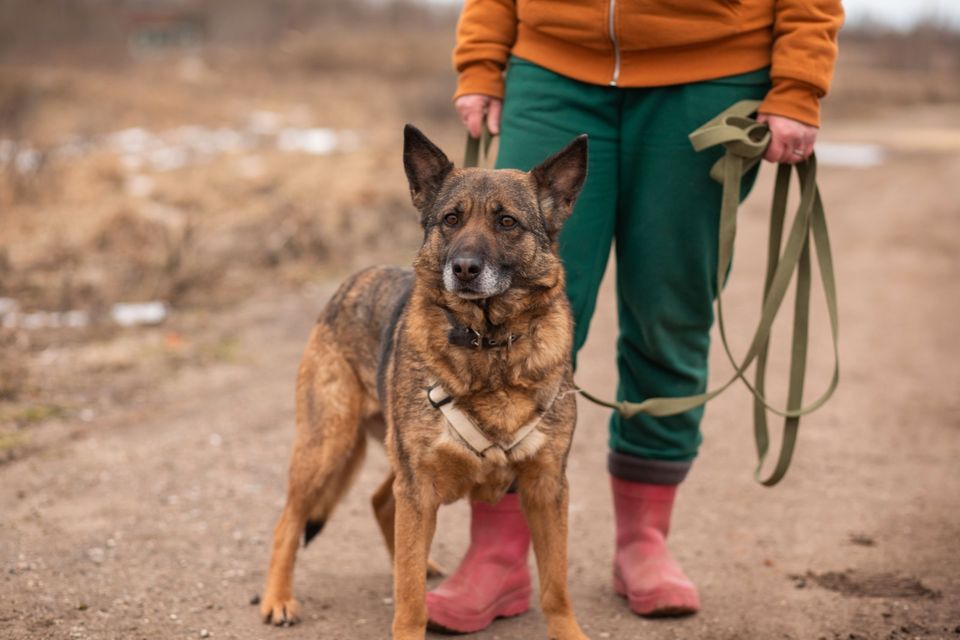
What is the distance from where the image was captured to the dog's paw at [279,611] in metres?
3.52

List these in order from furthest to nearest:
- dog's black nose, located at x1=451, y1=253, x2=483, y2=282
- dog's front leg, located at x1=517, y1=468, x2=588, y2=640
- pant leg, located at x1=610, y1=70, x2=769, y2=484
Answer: pant leg, located at x1=610, y1=70, x2=769, y2=484 → dog's front leg, located at x1=517, y1=468, x2=588, y2=640 → dog's black nose, located at x1=451, y1=253, x2=483, y2=282

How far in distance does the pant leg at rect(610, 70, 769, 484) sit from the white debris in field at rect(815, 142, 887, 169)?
1573 cm

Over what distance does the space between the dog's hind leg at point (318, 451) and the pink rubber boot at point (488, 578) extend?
504mm

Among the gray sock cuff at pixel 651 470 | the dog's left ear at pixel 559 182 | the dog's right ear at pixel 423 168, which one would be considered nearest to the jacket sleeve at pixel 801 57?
the dog's left ear at pixel 559 182

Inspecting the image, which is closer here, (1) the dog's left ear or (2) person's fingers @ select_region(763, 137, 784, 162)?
(1) the dog's left ear

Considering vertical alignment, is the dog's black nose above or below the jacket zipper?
below

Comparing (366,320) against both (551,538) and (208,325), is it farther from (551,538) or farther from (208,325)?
(208,325)

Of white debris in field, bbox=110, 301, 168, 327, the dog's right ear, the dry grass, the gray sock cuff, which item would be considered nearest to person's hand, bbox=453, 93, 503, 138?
the dog's right ear

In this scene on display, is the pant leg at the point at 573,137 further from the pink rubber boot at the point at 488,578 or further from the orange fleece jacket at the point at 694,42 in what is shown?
the pink rubber boot at the point at 488,578

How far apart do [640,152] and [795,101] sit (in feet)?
1.72

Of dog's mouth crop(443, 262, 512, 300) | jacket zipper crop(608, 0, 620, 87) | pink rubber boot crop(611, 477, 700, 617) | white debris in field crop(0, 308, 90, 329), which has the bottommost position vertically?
pink rubber boot crop(611, 477, 700, 617)

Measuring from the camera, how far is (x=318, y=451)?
3.65m

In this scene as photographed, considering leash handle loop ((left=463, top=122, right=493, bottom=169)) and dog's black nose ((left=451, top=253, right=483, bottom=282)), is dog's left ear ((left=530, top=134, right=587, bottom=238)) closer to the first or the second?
dog's black nose ((left=451, top=253, right=483, bottom=282))

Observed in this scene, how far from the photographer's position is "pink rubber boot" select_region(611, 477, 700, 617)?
360 centimetres
